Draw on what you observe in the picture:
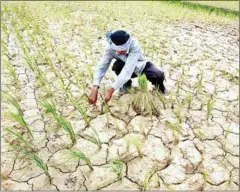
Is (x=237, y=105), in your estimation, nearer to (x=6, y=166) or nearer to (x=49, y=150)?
(x=49, y=150)

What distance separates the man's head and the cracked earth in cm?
50

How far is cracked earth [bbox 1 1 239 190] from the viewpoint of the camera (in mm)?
1996

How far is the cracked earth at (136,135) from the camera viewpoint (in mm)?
1996

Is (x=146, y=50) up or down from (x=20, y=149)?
up

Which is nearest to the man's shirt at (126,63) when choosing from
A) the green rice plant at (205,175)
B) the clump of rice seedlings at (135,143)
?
the clump of rice seedlings at (135,143)

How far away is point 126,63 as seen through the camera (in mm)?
2436

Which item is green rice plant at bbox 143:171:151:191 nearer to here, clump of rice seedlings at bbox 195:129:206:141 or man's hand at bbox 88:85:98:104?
clump of rice seedlings at bbox 195:129:206:141

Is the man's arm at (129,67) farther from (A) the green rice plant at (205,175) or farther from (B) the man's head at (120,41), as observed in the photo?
(A) the green rice plant at (205,175)

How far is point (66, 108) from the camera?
8.71 ft

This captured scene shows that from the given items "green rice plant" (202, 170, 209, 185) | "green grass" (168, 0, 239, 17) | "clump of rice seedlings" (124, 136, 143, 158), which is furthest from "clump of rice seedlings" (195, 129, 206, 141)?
"green grass" (168, 0, 239, 17)

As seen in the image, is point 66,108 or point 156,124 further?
point 66,108

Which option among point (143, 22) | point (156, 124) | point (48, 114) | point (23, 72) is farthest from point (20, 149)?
point (143, 22)

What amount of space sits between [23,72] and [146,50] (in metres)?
1.54

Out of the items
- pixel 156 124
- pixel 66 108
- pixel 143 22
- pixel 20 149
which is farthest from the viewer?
pixel 143 22
